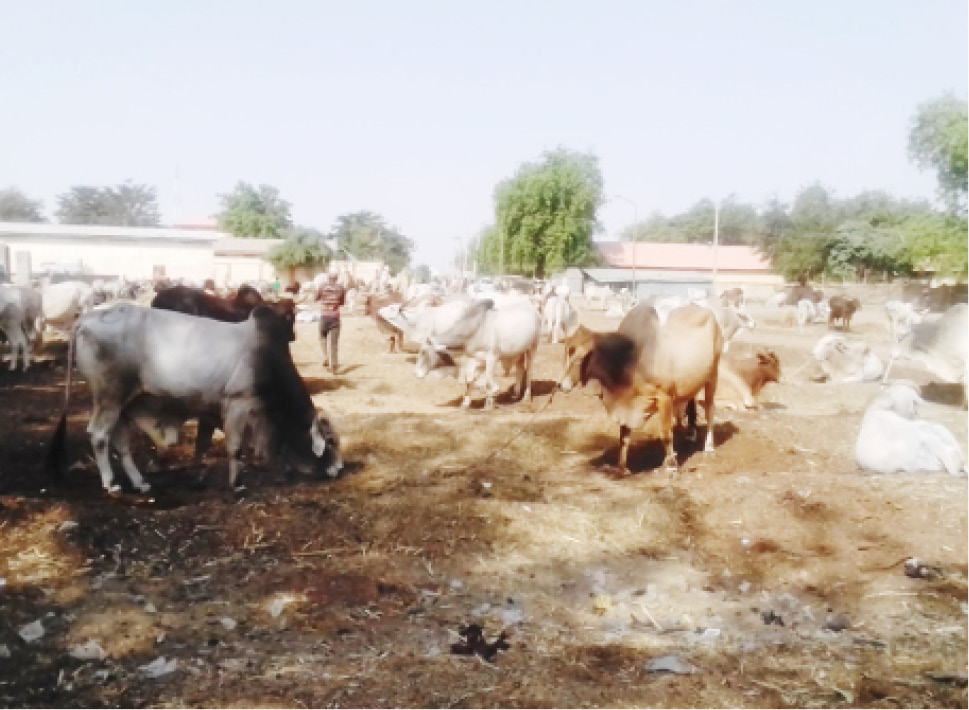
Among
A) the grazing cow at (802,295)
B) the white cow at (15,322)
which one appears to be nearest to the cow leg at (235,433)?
the white cow at (15,322)

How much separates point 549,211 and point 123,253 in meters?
23.3

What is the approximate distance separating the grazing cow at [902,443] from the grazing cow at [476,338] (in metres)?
5.70

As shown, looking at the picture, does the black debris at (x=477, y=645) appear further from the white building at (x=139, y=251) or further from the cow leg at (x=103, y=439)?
the white building at (x=139, y=251)

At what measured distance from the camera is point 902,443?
8250mm

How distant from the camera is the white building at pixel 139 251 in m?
46.9

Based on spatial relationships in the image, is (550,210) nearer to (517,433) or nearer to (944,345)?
(944,345)

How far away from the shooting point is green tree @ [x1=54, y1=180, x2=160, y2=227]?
7288cm

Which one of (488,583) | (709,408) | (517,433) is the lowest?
(488,583)

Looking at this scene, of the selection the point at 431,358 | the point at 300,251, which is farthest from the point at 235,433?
the point at 300,251

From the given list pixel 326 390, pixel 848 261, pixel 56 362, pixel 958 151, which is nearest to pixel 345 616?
pixel 326 390

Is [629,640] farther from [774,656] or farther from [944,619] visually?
[944,619]

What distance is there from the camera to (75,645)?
491cm

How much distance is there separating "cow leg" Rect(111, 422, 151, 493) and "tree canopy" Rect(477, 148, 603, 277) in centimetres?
3688

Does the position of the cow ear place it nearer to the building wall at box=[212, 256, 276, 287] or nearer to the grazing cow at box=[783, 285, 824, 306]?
the grazing cow at box=[783, 285, 824, 306]
